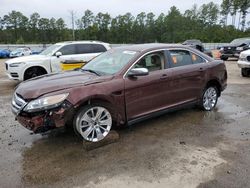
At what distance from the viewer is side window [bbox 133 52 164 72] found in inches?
191

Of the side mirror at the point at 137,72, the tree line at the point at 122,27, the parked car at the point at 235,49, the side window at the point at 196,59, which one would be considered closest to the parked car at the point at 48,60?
the side window at the point at 196,59

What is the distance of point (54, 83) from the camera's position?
4223 millimetres

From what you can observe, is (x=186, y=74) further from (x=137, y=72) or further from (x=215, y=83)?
(x=137, y=72)

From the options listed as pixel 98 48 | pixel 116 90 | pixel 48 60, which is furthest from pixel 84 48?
pixel 116 90

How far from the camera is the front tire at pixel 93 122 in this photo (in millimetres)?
4104

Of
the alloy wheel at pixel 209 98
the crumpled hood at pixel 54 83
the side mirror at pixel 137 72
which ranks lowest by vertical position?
the alloy wheel at pixel 209 98

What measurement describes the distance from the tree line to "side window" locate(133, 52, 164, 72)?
63.8 metres

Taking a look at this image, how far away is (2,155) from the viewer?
158 inches

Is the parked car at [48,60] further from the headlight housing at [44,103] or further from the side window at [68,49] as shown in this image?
the headlight housing at [44,103]

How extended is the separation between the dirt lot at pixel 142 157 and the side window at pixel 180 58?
3.84 ft

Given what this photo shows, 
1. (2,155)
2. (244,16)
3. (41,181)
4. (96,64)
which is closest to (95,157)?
(41,181)

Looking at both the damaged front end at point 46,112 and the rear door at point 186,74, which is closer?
the damaged front end at point 46,112

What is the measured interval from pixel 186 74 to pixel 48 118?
9.63ft

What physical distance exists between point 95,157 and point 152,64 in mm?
2105
